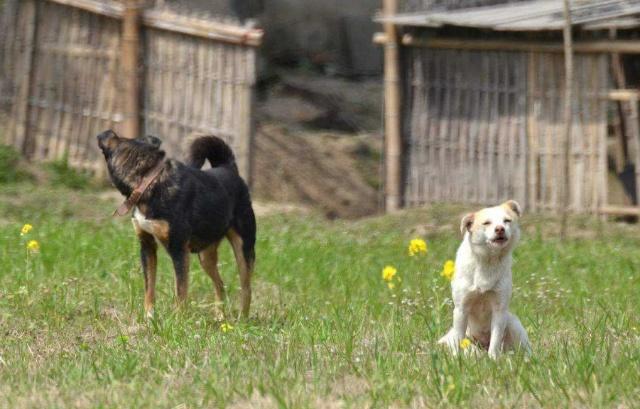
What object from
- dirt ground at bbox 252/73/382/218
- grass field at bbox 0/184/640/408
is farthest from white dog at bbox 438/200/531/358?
dirt ground at bbox 252/73/382/218

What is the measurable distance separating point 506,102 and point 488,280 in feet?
31.8

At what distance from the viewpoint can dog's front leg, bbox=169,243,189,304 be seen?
30.4ft

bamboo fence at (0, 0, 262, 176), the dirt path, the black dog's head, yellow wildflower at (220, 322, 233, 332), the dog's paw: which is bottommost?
the dog's paw

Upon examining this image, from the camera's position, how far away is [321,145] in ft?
71.0

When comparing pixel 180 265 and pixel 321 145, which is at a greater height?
Result: pixel 321 145

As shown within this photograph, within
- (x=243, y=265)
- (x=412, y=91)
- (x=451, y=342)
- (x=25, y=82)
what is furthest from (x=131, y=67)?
(x=451, y=342)

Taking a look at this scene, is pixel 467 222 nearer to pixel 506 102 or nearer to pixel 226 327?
pixel 226 327

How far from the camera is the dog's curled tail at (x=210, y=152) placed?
10.1 metres

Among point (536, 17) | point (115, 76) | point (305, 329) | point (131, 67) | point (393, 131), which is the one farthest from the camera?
point (393, 131)

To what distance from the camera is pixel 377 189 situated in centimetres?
2073

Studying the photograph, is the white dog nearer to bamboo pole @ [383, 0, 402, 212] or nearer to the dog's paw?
the dog's paw

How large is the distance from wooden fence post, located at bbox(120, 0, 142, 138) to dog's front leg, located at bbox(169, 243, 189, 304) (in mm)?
7947

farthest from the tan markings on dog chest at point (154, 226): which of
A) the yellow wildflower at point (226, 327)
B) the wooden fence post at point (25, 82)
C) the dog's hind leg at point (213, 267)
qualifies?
the wooden fence post at point (25, 82)

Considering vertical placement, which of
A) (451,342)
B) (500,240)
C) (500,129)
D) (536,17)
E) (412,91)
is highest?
(536,17)
